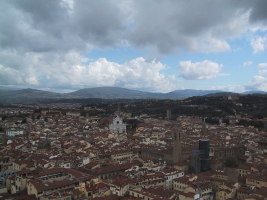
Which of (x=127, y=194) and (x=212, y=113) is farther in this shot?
(x=212, y=113)

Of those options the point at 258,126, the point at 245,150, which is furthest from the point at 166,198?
the point at 258,126

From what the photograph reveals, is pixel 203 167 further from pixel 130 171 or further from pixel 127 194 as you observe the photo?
pixel 127 194

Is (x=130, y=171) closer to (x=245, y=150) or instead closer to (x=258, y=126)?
(x=245, y=150)

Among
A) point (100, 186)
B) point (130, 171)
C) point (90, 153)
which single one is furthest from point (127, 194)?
point (90, 153)

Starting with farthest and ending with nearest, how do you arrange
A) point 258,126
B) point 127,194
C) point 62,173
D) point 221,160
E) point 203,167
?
point 258,126 < point 221,160 < point 203,167 < point 62,173 < point 127,194

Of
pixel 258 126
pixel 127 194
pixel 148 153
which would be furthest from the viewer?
pixel 258 126

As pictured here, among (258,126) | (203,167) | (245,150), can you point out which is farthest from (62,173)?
(258,126)

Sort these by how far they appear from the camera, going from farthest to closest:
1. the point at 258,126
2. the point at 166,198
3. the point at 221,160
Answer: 1. the point at 258,126
2. the point at 221,160
3. the point at 166,198

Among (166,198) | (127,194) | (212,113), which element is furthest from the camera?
(212,113)

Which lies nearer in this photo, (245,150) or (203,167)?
(203,167)
